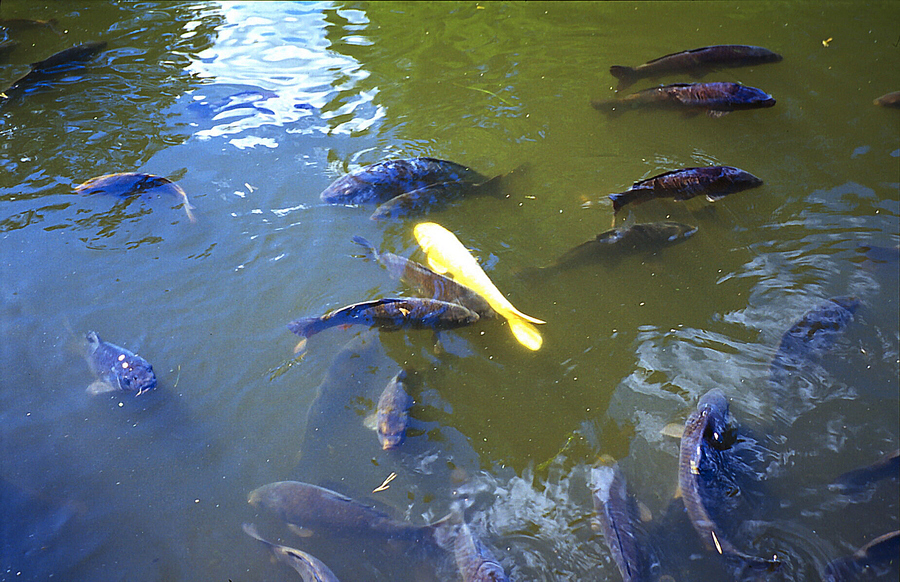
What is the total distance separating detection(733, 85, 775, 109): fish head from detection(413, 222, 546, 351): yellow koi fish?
3.26m

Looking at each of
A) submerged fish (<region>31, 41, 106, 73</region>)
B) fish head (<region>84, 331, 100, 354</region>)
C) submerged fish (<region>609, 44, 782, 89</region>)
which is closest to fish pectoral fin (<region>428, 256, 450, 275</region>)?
fish head (<region>84, 331, 100, 354</region>)

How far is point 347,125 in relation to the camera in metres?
5.82

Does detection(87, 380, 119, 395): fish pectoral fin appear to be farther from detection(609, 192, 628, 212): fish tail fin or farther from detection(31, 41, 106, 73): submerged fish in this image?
detection(31, 41, 106, 73): submerged fish

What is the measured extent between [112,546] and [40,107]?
5655 mm

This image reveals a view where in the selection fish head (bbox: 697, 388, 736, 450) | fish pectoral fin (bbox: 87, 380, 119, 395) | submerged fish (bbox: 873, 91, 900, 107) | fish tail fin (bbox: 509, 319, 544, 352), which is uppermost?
submerged fish (bbox: 873, 91, 900, 107)

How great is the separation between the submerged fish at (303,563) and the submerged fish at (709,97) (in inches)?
203

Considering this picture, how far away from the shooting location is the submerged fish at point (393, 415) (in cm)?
310

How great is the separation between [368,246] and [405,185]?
2.54 feet

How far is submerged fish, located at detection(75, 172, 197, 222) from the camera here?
4.79 metres

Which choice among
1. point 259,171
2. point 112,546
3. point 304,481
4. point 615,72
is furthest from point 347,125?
point 112,546

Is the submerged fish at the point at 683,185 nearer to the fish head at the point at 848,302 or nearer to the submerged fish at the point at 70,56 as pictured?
the fish head at the point at 848,302

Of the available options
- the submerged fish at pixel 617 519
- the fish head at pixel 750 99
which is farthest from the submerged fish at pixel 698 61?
the submerged fish at pixel 617 519

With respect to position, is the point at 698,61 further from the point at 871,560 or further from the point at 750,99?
the point at 871,560

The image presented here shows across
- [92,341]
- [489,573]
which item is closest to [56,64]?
[92,341]
